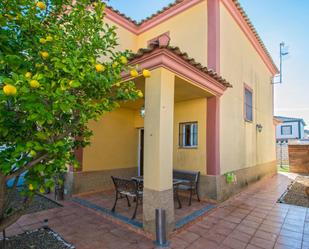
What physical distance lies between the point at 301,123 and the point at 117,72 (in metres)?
34.8

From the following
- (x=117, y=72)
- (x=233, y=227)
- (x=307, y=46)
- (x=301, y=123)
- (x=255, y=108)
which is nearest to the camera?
(x=117, y=72)

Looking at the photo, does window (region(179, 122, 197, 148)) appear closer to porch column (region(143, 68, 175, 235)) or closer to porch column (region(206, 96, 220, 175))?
porch column (region(206, 96, 220, 175))

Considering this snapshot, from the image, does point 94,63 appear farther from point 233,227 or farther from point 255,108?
point 255,108

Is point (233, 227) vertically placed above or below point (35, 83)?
below

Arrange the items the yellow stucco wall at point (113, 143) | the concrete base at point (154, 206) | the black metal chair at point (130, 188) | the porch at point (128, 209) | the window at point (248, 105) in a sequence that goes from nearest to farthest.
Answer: the concrete base at point (154, 206)
the porch at point (128, 209)
the black metal chair at point (130, 188)
the yellow stucco wall at point (113, 143)
the window at point (248, 105)

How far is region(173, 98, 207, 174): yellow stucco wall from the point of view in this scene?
616 centimetres

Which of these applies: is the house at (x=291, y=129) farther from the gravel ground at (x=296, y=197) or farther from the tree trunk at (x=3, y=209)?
the tree trunk at (x=3, y=209)

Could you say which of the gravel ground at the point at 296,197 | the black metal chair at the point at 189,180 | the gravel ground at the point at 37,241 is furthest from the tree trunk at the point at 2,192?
the gravel ground at the point at 296,197

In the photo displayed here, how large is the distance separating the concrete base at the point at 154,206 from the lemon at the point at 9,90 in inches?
121

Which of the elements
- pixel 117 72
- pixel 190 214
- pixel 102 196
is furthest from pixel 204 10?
pixel 102 196

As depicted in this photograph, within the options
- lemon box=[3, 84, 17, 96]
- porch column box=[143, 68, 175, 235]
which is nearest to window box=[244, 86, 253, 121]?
porch column box=[143, 68, 175, 235]

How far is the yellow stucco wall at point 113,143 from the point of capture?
712cm

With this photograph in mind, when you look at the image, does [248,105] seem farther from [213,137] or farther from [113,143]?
[113,143]

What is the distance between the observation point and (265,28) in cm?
943
